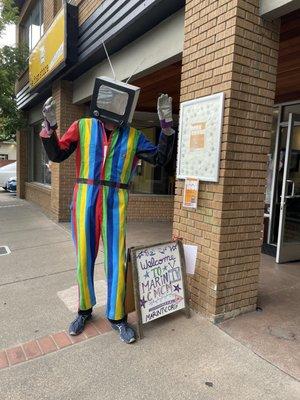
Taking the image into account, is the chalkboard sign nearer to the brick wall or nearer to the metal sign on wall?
the metal sign on wall

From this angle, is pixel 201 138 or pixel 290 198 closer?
pixel 201 138

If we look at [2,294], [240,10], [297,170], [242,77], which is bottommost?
[2,294]

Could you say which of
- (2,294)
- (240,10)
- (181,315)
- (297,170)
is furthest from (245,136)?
(2,294)

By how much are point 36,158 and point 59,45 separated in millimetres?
5539

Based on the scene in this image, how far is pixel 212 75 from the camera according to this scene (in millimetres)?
3164

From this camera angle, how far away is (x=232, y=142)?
120 inches

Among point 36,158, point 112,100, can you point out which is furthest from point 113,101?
point 36,158

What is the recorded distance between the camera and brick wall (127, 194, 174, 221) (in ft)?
27.8

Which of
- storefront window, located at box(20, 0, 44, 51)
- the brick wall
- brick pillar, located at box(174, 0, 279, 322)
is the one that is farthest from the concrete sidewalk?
Answer: storefront window, located at box(20, 0, 44, 51)

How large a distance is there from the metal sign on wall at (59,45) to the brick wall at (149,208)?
3.17 metres

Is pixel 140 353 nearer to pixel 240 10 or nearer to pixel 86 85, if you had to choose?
pixel 240 10

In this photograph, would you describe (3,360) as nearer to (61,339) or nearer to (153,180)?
(61,339)

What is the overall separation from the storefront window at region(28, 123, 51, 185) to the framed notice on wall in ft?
25.9

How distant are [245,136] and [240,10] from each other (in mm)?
997
